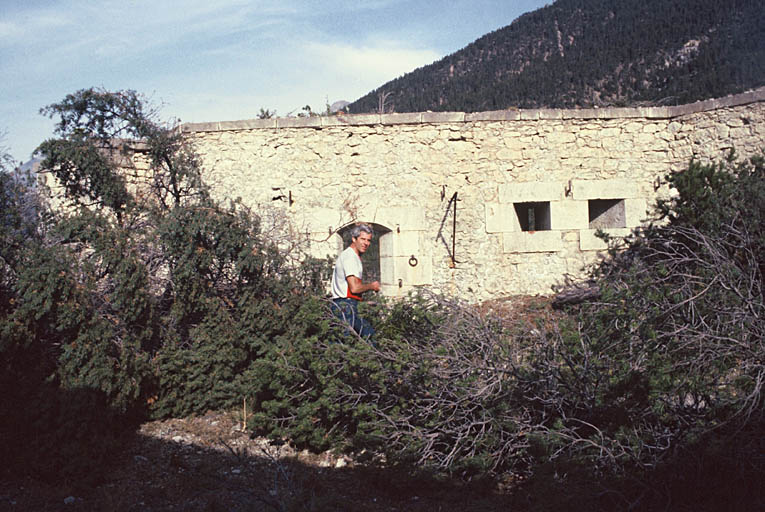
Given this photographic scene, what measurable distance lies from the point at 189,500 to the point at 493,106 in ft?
42.5

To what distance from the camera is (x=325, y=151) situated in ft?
27.0

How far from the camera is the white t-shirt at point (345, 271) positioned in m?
5.27

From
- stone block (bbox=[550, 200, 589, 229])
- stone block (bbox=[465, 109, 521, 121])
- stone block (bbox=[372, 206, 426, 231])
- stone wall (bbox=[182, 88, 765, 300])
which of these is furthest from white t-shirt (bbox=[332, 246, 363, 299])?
stone block (bbox=[550, 200, 589, 229])

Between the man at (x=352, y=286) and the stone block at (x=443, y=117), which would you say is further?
the stone block at (x=443, y=117)

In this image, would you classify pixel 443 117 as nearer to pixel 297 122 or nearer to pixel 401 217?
pixel 401 217

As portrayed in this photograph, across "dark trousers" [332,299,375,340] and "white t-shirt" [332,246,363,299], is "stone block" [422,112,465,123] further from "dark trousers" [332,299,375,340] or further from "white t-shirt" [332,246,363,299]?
"dark trousers" [332,299,375,340]

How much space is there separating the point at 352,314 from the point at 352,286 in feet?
0.83

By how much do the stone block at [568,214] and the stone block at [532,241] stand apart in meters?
0.15

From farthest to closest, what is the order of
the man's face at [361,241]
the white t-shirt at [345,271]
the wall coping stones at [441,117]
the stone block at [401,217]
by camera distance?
the stone block at [401,217], the wall coping stones at [441,117], the man's face at [361,241], the white t-shirt at [345,271]

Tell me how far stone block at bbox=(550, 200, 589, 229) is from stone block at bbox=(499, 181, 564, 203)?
0.12 m

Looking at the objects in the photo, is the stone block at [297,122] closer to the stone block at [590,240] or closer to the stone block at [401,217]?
the stone block at [401,217]

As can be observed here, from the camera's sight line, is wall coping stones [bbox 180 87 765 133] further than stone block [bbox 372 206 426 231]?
No

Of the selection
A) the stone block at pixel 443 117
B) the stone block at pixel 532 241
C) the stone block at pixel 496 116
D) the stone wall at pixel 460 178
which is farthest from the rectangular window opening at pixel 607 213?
the stone block at pixel 443 117

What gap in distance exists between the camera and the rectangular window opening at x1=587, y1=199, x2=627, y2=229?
27.6 ft
